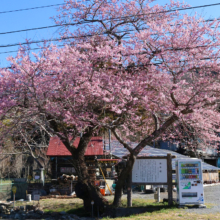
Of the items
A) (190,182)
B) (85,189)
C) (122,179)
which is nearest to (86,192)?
(85,189)

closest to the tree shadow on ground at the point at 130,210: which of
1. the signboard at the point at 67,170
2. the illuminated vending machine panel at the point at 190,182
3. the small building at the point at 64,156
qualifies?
the illuminated vending machine panel at the point at 190,182

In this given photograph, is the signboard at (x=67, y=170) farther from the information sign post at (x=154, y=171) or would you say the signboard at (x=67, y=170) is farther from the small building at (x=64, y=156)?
the information sign post at (x=154, y=171)

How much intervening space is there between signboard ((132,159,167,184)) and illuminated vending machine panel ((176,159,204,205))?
647mm

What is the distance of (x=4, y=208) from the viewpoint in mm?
12523

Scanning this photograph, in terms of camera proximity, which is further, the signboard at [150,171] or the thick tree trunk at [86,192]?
the signboard at [150,171]

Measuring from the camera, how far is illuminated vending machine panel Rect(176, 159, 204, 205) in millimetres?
11031

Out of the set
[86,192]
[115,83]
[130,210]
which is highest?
[115,83]

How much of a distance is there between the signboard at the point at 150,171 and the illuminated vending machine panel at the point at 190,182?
2.12ft

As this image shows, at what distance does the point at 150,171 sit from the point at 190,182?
1617mm

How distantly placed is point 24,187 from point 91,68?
11941 mm

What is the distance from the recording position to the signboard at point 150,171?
1177 centimetres

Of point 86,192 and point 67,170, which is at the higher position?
point 67,170

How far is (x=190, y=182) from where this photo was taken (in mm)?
11328

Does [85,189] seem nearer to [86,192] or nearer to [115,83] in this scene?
[86,192]
